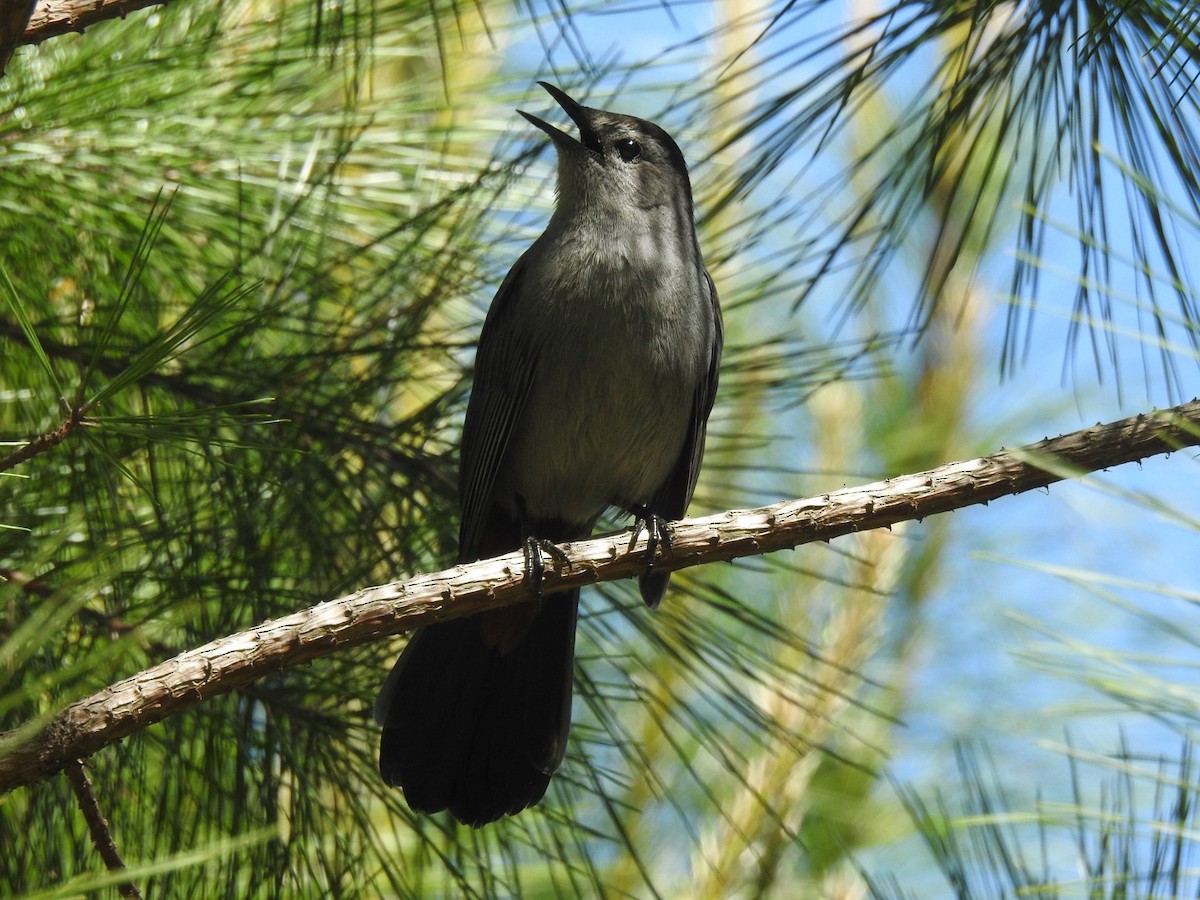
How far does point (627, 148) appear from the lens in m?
3.56

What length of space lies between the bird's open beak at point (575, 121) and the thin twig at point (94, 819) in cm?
193

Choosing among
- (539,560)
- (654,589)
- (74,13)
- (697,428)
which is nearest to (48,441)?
(74,13)

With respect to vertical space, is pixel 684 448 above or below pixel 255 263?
below

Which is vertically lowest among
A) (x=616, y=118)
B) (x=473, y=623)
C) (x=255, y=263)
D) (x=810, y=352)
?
(x=473, y=623)

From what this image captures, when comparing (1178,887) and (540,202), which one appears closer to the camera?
(1178,887)

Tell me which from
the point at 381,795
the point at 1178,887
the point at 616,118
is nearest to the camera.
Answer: the point at 1178,887

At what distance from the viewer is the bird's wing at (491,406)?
2.91m

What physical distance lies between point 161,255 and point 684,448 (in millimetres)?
1281

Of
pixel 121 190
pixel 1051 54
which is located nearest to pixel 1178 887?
pixel 1051 54

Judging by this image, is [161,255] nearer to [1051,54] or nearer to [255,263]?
[255,263]

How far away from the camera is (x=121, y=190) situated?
289 cm

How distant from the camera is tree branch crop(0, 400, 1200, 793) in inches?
65.3

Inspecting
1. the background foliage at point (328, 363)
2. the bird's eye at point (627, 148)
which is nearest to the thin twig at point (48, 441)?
the background foliage at point (328, 363)

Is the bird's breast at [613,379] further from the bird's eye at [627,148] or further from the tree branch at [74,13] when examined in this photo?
the tree branch at [74,13]
